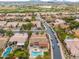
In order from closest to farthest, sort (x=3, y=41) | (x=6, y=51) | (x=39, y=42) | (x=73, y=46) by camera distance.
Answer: (x=6, y=51) < (x=73, y=46) < (x=39, y=42) < (x=3, y=41)

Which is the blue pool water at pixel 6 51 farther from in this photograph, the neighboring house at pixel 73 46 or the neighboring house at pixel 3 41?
the neighboring house at pixel 73 46

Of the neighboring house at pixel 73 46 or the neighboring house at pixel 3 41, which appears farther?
the neighboring house at pixel 3 41

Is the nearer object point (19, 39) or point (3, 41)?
point (3, 41)

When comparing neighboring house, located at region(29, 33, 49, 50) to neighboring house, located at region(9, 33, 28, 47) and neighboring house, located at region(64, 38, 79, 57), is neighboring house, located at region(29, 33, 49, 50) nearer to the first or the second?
neighboring house, located at region(9, 33, 28, 47)

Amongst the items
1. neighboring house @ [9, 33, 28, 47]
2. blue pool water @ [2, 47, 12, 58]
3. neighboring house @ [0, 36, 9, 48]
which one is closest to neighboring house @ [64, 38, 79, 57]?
neighboring house @ [9, 33, 28, 47]

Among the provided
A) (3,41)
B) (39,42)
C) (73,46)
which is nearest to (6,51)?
(3,41)

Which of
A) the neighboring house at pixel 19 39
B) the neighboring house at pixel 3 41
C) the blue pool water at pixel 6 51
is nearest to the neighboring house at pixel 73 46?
the neighboring house at pixel 19 39

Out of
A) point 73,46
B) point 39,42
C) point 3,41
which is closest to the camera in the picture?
point 73,46

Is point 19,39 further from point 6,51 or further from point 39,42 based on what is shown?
point 6,51
